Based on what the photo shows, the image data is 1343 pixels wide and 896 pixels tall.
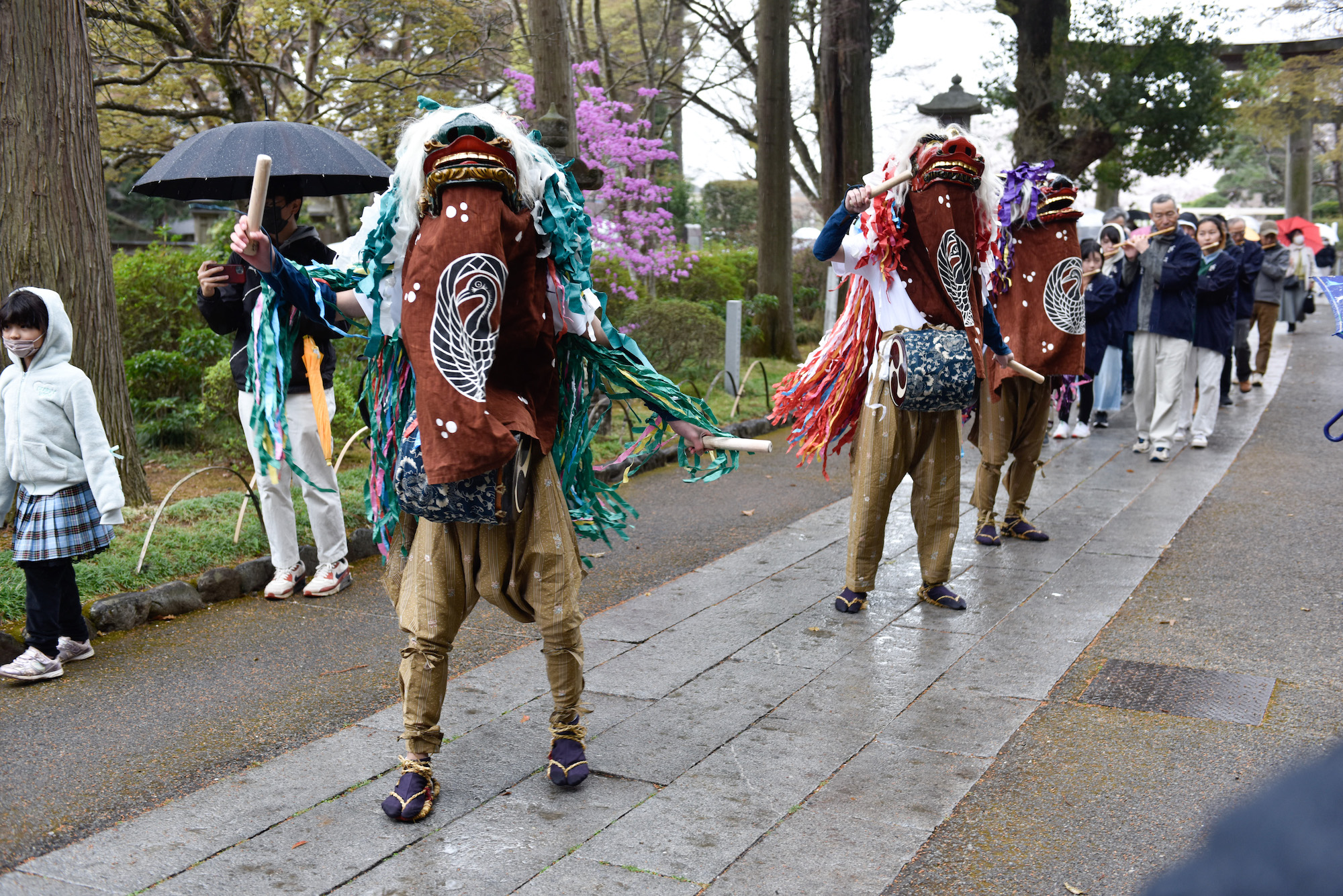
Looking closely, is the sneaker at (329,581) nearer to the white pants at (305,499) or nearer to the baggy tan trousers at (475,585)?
the white pants at (305,499)

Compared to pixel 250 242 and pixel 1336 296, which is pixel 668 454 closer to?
pixel 1336 296

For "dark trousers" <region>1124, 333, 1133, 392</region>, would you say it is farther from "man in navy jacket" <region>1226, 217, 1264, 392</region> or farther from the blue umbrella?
the blue umbrella

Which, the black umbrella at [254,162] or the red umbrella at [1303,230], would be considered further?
the red umbrella at [1303,230]

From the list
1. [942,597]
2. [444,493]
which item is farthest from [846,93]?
[444,493]

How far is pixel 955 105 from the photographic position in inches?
606

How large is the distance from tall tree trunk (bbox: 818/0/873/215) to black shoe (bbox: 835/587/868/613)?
34.4 ft

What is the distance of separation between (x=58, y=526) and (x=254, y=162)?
1841 millimetres

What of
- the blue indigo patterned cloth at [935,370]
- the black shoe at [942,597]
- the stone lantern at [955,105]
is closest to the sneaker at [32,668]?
the blue indigo patterned cloth at [935,370]

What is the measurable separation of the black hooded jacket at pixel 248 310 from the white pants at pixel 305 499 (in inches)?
4.6

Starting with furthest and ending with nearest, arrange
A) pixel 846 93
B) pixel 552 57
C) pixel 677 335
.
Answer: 1. pixel 846 93
2. pixel 677 335
3. pixel 552 57

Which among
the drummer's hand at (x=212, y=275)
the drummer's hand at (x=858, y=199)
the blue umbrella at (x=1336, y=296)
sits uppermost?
the drummer's hand at (x=858, y=199)

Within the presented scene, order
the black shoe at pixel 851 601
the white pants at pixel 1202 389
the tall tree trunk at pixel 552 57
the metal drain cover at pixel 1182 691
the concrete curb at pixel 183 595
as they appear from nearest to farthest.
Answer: the metal drain cover at pixel 1182 691, the concrete curb at pixel 183 595, the black shoe at pixel 851 601, the tall tree trunk at pixel 552 57, the white pants at pixel 1202 389

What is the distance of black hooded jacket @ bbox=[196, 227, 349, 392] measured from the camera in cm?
519

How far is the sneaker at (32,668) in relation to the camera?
4.41 m
